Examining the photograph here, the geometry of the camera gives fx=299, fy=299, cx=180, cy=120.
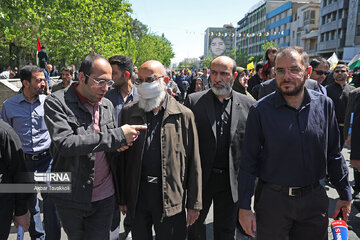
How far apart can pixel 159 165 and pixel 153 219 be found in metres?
0.51

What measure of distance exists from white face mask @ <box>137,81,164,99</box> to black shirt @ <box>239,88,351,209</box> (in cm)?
83

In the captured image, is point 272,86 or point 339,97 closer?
point 272,86

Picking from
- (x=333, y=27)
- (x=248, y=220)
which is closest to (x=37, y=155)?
(x=248, y=220)

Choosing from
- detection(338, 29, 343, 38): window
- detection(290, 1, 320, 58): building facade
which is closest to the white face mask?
detection(338, 29, 343, 38): window

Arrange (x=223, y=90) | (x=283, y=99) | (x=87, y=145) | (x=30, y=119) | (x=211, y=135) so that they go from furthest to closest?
(x=30, y=119)
(x=223, y=90)
(x=211, y=135)
(x=283, y=99)
(x=87, y=145)

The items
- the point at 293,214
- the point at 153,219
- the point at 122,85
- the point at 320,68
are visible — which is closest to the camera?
the point at 293,214

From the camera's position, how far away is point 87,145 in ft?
7.13

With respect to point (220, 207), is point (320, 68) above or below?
above

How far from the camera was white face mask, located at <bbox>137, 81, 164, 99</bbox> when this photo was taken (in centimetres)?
263

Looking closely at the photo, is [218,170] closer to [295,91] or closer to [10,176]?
[295,91]

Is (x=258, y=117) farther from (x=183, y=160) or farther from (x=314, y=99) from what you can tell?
(x=183, y=160)

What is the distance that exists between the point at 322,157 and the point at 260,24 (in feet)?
297

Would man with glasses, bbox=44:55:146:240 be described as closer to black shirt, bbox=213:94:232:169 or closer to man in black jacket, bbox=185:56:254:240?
man in black jacket, bbox=185:56:254:240

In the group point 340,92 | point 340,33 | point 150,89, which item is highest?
point 340,33
